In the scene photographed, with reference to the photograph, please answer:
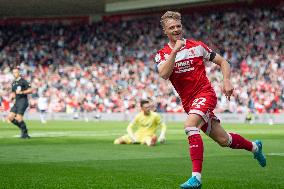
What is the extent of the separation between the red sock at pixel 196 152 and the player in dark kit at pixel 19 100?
43.8ft

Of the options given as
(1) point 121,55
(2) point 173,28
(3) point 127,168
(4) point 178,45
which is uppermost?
(1) point 121,55

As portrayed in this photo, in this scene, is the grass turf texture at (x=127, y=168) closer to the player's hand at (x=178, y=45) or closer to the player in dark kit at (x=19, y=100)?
the player's hand at (x=178, y=45)

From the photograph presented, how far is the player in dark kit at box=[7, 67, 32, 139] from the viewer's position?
21.0m

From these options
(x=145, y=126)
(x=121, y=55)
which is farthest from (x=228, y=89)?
(x=121, y=55)

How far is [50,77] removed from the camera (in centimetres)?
4994

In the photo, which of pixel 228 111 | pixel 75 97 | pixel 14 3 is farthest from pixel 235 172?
pixel 14 3

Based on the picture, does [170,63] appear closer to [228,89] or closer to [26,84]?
[228,89]

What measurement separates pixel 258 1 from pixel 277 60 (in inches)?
272

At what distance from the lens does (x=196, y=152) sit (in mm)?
7965

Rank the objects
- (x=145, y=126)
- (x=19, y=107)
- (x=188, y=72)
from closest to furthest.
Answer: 1. (x=188, y=72)
2. (x=145, y=126)
3. (x=19, y=107)

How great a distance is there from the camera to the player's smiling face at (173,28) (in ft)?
26.5

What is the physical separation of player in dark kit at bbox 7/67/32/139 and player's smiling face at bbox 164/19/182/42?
13177 millimetres

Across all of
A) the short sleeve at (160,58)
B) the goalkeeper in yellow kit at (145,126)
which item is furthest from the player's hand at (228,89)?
the goalkeeper in yellow kit at (145,126)

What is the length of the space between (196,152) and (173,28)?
60.7 inches
